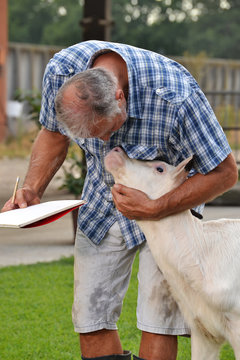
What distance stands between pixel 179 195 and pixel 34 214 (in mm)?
597

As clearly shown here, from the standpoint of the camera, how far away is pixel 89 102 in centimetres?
283

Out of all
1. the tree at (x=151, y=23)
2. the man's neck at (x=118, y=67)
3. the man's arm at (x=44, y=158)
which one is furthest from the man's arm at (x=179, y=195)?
the tree at (x=151, y=23)

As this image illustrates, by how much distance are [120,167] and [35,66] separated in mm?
14779

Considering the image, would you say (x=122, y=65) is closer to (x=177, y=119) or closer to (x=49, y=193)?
(x=177, y=119)

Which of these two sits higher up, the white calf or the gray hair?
the gray hair

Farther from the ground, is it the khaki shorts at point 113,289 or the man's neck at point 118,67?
the man's neck at point 118,67

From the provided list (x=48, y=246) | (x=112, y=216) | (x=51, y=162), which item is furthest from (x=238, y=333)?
(x=48, y=246)

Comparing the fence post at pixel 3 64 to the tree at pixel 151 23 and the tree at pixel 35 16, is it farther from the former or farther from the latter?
the tree at pixel 35 16

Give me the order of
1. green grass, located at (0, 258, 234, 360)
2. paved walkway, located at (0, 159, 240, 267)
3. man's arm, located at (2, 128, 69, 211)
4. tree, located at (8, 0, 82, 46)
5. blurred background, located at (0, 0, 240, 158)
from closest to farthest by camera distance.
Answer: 1. man's arm, located at (2, 128, 69, 211)
2. green grass, located at (0, 258, 234, 360)
3. paved walkway, located at (0, 159, 240, 267)
4. blurred background, located at (0, 0, 240, 158)
5. tree, located at (8, 0, 82, 46)

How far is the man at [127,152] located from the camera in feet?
9.56

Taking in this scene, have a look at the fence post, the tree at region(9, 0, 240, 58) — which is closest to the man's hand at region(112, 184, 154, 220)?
the fence post

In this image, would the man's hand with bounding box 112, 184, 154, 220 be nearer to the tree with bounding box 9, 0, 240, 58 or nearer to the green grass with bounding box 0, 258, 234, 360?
the green grass with bounding box 0, 258, 234, 360

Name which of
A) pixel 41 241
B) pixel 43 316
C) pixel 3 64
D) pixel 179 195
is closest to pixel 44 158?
pixel 179 195

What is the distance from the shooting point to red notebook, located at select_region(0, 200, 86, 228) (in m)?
2.81
